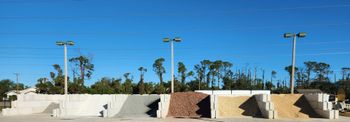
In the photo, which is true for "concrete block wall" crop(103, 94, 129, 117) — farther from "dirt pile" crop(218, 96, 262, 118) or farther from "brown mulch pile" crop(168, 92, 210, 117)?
"dirt pile" crop(218, 96, 262, 118)

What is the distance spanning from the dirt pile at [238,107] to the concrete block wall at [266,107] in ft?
1.65

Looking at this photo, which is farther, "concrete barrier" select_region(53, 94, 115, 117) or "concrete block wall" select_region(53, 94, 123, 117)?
"concrete barrier" select_region(53, 94, 115, 117)

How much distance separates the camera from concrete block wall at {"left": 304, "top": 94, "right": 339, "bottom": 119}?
24.6m

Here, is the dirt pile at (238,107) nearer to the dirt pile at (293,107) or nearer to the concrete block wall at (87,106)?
the dirt pile at (293,107)

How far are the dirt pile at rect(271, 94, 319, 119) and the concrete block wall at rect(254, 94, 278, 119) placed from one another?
121 centimetres

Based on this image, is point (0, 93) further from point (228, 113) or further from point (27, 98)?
point (228, 113)

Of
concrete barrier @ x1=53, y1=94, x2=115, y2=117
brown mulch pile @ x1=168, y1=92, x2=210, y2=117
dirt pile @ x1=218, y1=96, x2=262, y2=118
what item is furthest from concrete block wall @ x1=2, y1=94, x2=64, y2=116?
dirt pile @ x1=218, y1=96, x2=262, y2=118

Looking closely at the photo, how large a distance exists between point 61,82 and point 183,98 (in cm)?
2640

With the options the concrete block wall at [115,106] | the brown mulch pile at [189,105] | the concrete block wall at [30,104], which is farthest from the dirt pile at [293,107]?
the concrete block wall at [30,104]

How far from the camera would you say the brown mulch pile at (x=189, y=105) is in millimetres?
27750

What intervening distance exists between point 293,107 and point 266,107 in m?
3.21

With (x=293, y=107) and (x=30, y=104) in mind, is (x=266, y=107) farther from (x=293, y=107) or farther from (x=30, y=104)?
(x=30, y=104)

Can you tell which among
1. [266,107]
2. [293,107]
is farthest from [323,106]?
[266,107]

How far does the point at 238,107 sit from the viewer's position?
28344 mm
